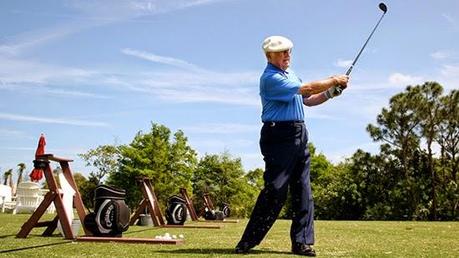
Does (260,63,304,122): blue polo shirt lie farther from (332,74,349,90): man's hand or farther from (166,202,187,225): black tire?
(166,202,187,225): black tire

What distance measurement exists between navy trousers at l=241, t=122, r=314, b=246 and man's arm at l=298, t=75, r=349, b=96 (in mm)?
401

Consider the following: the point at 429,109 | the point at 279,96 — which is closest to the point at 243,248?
the point at 279,96

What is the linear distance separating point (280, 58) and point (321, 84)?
59cm

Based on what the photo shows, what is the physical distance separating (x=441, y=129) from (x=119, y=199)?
1211 inches

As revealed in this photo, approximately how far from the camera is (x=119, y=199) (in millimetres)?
7410

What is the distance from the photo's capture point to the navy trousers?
527 cm

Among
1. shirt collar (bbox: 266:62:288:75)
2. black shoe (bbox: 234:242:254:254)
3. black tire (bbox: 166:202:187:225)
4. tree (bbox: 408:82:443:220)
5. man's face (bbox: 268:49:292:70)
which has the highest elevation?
tree (bbox: 408:82:443:220)

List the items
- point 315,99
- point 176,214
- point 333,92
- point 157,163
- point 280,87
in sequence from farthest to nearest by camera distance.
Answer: point 157,163
point 176,214
point 315,99
point 333,92
point 280,87

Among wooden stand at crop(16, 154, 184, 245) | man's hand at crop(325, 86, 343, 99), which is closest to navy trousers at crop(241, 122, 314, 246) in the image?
man's hand at crop(325, 86, 343, 99)

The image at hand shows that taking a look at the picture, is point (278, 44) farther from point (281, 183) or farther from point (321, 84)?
point (281, 183)

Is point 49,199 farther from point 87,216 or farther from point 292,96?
point 292,96

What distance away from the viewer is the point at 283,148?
5.32 metres

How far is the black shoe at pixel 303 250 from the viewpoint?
5.10m

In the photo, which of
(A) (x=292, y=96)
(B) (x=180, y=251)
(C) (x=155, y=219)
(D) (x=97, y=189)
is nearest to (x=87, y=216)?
(D) (x=97, y=189)
